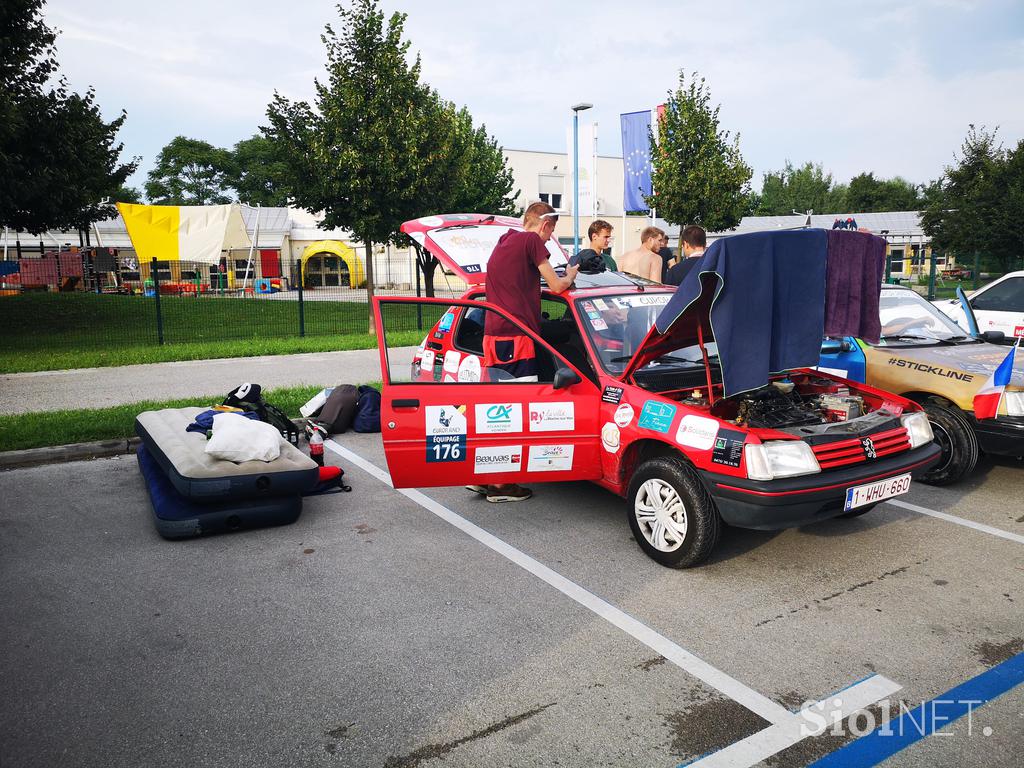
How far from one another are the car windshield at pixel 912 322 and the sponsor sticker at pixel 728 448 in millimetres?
3236

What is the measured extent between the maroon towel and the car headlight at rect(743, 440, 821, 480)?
89cm

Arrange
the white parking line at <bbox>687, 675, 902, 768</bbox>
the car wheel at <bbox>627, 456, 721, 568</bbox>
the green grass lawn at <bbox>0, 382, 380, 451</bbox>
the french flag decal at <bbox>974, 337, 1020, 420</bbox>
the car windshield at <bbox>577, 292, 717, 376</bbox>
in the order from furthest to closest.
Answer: the green grass lawn at <bbox>0, 382, 380, 451</bbox>
the french flag decal at <bbox>974, 337, 1020, 420</bbox>
the car windshield at <bbox>577, 292, 717, 376</bbox>
the car wheel at <bbox>627, 456, 721, 568</bbox>
the white parking line at <bbox>687, 675, 902, 768</bbox>

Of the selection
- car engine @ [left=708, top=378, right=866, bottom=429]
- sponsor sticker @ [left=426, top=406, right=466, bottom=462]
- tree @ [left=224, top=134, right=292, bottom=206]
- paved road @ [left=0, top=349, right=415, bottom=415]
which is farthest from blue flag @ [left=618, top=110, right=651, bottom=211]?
tree @ [left=224, top=134, right=292, bottom=206]

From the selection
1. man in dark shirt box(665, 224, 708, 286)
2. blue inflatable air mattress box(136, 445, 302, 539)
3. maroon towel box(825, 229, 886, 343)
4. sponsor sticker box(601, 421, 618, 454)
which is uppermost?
man in dark shirt box(665, 224, 708, 286)

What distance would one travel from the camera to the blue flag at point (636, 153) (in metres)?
25.9

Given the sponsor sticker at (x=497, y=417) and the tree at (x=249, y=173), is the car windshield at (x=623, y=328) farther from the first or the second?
the tree at (x=249, y=173)

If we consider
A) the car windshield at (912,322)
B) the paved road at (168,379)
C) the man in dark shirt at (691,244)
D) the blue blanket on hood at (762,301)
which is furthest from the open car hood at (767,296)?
the paved road at (168,379)

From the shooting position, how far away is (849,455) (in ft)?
13.2

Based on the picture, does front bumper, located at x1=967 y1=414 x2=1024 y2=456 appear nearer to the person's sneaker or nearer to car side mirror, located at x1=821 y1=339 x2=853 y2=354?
car side mirror, located at x1=821 y1=339 x2=853 y2=354

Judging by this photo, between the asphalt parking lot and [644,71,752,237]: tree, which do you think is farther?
[644,71,752,237]: tree

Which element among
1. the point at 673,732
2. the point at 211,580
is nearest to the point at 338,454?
the point at 211,580

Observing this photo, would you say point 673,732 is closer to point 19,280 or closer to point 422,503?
point 422,503

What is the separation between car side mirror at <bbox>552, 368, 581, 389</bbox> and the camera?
4406mm

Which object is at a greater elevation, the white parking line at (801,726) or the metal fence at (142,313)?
the metal fence at (142,313)
